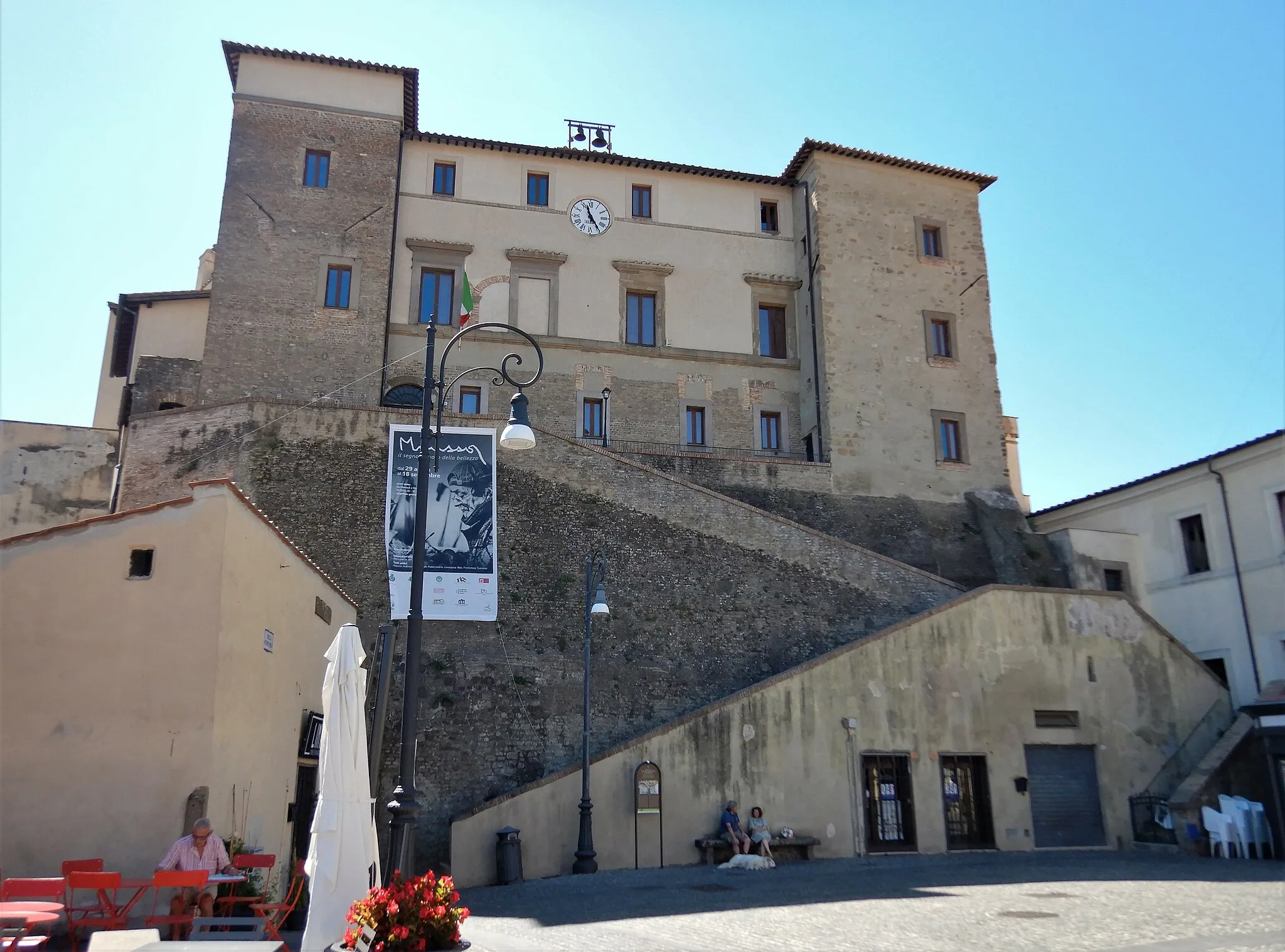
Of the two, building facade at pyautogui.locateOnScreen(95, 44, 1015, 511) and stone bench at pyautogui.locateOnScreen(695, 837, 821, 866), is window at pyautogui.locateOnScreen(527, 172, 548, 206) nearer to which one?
building facade at pyautogui.locateOnScreen(95, 44, 1015, 511)

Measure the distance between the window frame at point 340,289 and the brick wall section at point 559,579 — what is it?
6033 millimetres

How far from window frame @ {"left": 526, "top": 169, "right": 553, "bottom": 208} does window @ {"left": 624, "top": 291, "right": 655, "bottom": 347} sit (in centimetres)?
344

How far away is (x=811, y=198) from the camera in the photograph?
29406 millimetres

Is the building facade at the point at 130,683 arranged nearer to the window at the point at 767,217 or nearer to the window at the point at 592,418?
the window at the point at 592,418

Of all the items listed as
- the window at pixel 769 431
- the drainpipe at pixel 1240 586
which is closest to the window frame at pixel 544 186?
the window at pixel 769 431

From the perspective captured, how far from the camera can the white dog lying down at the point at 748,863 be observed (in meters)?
15.0

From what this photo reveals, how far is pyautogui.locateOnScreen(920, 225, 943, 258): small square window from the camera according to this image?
99.1 ft

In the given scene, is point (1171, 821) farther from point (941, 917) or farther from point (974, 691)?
point (941, 917)

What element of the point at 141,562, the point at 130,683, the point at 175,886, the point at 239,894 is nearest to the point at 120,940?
the point at 175,886

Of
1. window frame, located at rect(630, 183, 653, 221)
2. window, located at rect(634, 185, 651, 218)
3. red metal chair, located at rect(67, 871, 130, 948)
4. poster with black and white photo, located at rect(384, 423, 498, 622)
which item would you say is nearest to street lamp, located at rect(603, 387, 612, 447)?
window frame, located at rect(630, 183, 653, 221)

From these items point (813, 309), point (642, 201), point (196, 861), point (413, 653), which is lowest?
point (196, 861)

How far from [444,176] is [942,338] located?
14.8 metres

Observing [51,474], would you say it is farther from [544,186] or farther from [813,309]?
[813,309]

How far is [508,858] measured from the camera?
46.8 ft
